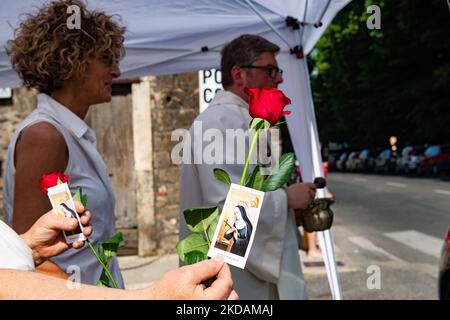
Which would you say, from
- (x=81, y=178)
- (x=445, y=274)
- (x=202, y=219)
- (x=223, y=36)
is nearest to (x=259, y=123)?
(x=202, y=219)

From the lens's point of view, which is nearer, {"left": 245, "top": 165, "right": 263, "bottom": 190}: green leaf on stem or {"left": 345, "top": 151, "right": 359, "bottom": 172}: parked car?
{"left": 245, "top": 165, "right": 263, "bottom": 190}: green leaf on stem

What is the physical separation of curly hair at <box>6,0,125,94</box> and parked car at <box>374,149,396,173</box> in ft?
83.3

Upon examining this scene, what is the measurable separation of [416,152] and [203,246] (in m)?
23.2

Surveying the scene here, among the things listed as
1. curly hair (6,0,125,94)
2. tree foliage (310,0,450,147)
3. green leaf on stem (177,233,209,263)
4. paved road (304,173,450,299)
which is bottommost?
paved road (304,173,450,299)

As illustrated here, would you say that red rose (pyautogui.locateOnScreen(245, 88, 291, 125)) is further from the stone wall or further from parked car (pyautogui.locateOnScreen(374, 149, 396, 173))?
parked car (pyautogui.locateOnScreen(374, 149, 396, 173))

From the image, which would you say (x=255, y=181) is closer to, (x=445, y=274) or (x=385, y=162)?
(x=445, y=274)

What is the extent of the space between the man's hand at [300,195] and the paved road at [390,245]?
43 centimetres

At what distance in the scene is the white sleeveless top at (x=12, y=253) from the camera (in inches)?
30.0

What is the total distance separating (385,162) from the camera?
26.1 metres

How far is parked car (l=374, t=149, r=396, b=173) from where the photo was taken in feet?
83.8

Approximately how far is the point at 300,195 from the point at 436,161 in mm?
19918

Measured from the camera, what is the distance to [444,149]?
2011 cm

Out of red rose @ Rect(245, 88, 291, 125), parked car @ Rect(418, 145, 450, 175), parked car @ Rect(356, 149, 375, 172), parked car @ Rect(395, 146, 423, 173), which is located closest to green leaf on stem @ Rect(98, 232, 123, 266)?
red rose @ Rect(245, 88, 291, 125)
